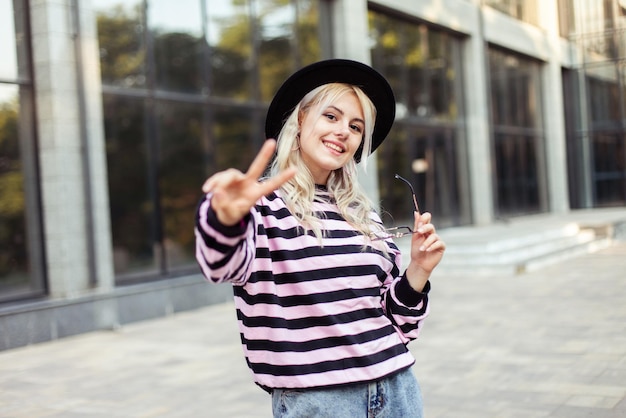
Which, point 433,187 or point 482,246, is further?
point 433,187

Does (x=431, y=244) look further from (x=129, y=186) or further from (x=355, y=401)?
(x=129, y=186)

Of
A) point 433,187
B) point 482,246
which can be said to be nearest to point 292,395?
point 482,246

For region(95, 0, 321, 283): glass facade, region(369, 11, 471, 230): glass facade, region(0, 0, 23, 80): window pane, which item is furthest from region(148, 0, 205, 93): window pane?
region(369, 11, 471, 230): glass facade

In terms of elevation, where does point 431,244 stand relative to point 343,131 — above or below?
below

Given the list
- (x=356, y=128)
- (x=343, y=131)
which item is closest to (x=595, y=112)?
(x=356, y=128)

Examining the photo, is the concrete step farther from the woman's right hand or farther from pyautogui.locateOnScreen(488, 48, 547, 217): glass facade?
the woman's right hand

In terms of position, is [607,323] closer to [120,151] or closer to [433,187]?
[120,151]

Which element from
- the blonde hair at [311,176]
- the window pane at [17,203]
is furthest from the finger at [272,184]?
the window pane at [17,203]

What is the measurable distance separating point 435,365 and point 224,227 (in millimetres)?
5260

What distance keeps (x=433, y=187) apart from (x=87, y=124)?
36.6 ft

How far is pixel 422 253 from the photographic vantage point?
2.15 metres

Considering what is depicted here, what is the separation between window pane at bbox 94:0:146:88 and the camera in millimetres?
10102

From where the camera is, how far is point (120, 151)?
10281mm

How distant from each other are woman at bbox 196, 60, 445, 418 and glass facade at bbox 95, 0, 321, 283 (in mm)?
8337
